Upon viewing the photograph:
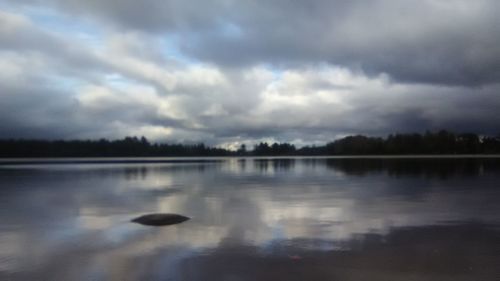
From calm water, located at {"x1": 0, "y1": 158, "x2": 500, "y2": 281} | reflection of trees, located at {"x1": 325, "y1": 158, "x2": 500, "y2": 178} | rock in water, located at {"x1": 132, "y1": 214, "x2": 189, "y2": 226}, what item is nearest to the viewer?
calm water, located at {"x1": 0, "y1": 158, "x2": 500, "y2": 281}

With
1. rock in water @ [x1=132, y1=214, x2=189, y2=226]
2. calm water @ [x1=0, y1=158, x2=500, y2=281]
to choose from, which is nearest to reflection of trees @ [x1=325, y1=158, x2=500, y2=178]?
calm water @ [x1=0, y1=158, x2=500, y2=281]

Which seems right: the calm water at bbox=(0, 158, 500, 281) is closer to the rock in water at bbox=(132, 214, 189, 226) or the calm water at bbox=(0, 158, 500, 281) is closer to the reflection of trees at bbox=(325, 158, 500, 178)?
the rock in water at bbox=(132, 214, 189, 226)

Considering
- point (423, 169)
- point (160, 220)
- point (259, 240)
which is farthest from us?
point (423, 169)

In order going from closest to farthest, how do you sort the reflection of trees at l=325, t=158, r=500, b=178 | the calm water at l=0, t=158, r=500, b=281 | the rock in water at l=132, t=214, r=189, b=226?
the calm water at l=0, t=158, r=500, b=281 → the rock in water at l=132, t=214, r=189, b=226 → the reflection of trees at l=325, t=158, r=500, b=178

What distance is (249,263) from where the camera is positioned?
45.5 ft

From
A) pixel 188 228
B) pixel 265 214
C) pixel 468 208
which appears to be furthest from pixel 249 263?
pixel 468 208

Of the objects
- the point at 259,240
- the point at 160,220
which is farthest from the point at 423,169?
the point at 259,240

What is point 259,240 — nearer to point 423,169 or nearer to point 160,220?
point 160,220

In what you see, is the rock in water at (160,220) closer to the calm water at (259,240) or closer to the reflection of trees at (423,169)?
the calm water at (259,240)

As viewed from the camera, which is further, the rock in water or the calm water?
the rock in water

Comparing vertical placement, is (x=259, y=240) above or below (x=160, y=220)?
below

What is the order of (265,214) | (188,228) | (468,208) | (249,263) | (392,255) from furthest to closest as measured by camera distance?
(468,208)
(265,214)
(188,228)
(392,255)
(249,263)

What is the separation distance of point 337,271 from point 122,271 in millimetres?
6639

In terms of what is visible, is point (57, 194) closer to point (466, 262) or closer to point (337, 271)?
point (337, 271)
